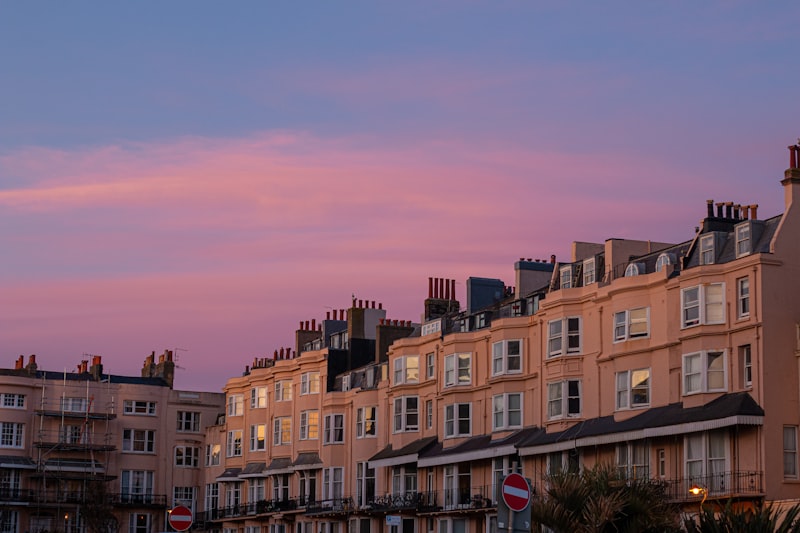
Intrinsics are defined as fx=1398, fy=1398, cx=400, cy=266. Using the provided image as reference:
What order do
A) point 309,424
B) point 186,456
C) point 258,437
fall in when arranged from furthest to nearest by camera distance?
point 186,456 < point 258,437 < point 309,424

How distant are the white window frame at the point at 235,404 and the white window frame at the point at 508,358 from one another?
36.6 meters

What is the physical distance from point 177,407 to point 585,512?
268ft

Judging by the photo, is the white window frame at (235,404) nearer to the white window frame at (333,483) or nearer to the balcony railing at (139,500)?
the balcony railing at (139,500)

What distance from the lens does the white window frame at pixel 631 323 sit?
5847 centimetres

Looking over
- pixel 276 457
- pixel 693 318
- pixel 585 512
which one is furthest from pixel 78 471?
pixel 585 512

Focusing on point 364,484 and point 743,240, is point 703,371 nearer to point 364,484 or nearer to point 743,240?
point 743,240

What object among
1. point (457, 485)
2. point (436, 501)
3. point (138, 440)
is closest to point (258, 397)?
point (138, 440)

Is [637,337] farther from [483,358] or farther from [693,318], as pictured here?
[483,358]

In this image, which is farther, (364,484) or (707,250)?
(364,484)

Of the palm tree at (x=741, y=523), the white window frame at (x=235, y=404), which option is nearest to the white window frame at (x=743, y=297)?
the palm tree at (x=741, y=523)

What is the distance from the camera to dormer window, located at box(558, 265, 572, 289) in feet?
216

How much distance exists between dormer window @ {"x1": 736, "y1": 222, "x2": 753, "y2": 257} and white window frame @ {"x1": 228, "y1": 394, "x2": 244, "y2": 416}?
176ft

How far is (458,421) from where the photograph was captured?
236ft

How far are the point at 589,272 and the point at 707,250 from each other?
336 inches
